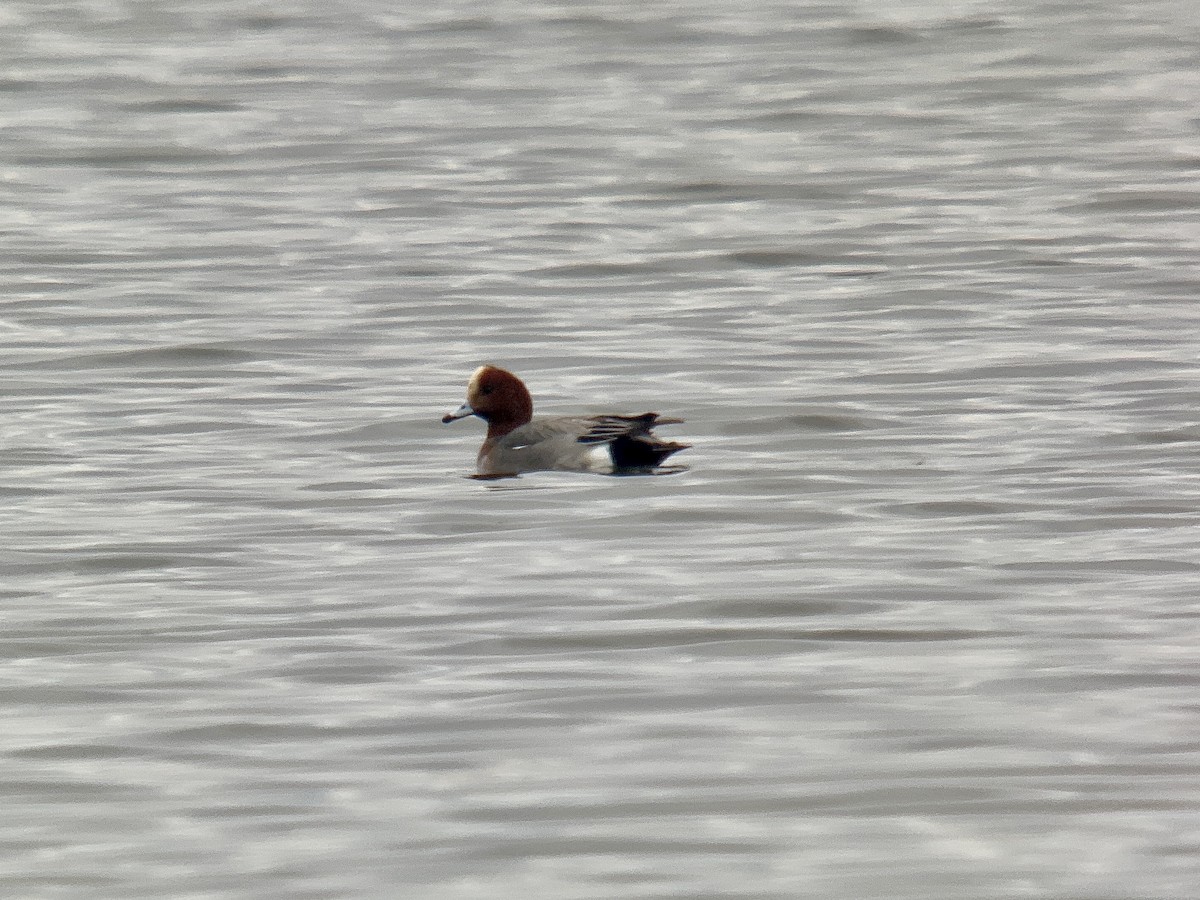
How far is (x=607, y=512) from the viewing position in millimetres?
10852

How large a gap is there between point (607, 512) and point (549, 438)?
1.00 meters

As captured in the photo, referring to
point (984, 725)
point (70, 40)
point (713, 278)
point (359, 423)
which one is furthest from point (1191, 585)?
point (70, 40)

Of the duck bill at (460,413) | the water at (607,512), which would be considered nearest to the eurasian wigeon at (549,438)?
the duck bill at (460,413)

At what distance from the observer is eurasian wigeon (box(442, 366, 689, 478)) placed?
37.8 ft

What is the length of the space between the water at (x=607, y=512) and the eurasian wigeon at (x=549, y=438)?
0.38 ft

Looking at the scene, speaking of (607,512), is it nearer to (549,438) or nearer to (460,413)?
(549,438)

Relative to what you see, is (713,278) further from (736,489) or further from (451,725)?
(451,725)

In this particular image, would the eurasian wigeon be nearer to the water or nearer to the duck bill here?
the duck bill

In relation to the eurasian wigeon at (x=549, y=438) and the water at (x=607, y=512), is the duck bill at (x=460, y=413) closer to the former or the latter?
the eurasian wigeon at (x=549, y=438)

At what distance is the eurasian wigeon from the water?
12cm

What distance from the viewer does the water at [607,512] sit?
670 centimetres

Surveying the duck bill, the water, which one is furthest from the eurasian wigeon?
the water

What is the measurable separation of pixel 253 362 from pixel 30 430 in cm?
216

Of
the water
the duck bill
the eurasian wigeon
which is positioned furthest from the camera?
the duck bill
